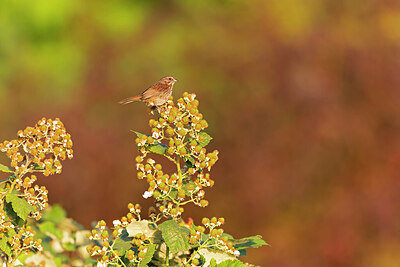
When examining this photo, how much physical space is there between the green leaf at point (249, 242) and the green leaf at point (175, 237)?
0.33 metres

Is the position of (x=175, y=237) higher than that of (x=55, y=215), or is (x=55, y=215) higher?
(x=55, y=215)

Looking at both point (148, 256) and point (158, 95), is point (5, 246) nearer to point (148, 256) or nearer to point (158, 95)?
point (148, 256)

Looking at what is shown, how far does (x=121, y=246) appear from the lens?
2.39 meters

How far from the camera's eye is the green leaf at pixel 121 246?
2.36 metres

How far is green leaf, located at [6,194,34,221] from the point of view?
2.31 meters

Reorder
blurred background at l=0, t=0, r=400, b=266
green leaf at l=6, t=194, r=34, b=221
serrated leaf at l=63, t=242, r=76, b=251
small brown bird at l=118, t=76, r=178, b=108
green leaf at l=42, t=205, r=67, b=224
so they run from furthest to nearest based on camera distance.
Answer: blurred background at l=0, t=0, r=400, b=266
green leaf at l=42, t=205, r=67, b=224
serrated leaf at l=63, t=242, r=76, b=251
small brown bird at l=118, t=76, r=178, b=108
green leaf at l=6, t=194, r=34, b=221

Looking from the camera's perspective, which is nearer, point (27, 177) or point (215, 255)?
point (27, 177)

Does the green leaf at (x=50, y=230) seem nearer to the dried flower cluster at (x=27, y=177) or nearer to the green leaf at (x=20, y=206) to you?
the dried flower cluster at (x=27, y=177)

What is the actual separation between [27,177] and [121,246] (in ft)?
1.34

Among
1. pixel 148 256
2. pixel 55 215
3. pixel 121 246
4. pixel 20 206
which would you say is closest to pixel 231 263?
pixel 148 256

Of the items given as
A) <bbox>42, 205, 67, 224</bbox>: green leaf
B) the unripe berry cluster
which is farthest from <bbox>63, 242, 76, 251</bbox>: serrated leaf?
the unripe berry cluster

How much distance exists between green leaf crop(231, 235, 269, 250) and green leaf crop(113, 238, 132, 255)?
0.41 m

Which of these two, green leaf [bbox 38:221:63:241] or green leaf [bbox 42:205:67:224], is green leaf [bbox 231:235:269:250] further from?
green leaf [bbox 42:205:67:224]

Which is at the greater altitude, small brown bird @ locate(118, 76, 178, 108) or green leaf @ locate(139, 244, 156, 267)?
small brown bird @ locate(118, 76, 178, 108)
